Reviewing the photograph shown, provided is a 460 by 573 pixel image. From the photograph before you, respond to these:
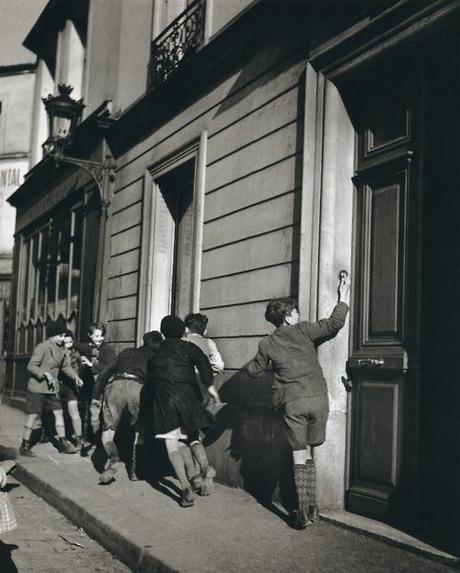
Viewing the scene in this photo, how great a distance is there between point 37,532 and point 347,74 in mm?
4319

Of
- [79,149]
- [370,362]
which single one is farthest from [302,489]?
[79,149]

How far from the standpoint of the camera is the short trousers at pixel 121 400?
700cm

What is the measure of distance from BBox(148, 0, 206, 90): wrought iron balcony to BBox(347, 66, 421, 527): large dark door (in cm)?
359

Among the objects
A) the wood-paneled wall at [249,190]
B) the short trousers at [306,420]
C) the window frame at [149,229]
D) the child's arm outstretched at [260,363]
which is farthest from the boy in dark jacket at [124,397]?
the window frame at [149,229]

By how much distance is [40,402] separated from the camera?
9047mm

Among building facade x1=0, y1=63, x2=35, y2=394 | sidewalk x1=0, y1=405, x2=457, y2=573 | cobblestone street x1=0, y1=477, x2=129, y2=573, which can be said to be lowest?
cobblestone street x1=0, y1=477, x2=129, y2=573

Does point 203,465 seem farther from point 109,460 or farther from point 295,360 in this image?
point 295,360

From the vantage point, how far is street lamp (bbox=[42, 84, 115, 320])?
1075 centimetres

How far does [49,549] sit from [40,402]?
417 centimetres

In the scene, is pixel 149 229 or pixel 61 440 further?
pixel 149 229

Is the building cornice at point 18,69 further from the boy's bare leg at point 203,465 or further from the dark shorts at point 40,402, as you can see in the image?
the boy's bare leg at point 203,465

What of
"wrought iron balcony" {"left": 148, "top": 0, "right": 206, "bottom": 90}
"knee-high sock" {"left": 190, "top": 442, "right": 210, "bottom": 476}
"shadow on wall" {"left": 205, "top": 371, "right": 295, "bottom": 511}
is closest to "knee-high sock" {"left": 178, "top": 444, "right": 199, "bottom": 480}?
"knee-high sock" {"left": 190, "top": 442, "right": 210, "bottom": 476}

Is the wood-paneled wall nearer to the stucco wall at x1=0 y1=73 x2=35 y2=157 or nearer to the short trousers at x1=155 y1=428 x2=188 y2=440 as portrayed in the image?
the short trousers at x1=155 y1=428 x2=188 y2=440

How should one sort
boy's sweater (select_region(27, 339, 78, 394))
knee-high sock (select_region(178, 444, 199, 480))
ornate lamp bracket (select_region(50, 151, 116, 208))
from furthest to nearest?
ornate lamp bracket (select_region(50, 151, 116, 208)), boy's sweater (select_region(27, 339, 78, 394)), knee-high sock (select_region(178, 444, 199, 480))
